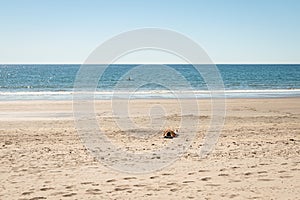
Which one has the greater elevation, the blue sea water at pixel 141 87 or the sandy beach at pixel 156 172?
the blue sea water at pixel 141 87

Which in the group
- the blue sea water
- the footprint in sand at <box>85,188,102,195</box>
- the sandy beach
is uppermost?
the blue sea water

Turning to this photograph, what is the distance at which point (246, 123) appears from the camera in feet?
49.9

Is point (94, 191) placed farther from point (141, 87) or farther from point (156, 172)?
point (141, 87)

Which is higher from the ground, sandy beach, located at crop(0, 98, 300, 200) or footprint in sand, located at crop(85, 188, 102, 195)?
sandy beach, located at crop(0, 98, 300, 200)

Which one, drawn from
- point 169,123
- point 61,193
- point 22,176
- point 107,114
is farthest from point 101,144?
point 107,114

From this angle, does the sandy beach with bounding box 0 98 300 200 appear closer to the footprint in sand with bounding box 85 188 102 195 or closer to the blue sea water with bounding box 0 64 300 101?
the footprint in sand with bounding box 85 188 102 195

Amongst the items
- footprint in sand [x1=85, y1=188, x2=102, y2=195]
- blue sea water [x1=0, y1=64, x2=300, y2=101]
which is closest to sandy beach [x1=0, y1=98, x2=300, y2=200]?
footprint in sand [x1=85, y1=188, x2=102, y2=195]

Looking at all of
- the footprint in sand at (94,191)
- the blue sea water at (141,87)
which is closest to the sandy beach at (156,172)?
the footprint in sand at (94,191)

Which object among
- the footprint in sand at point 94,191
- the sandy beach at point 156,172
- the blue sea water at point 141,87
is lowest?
the footprint in sand at point 94,191

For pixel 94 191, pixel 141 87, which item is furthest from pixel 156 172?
pixel 141 87

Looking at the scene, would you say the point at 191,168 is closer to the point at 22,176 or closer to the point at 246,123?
the point at 22,176

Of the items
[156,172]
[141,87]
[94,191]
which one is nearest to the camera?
[94,191]

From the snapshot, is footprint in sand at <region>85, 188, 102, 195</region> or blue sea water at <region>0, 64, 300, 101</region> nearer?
footprint in sand at <region>85, 188, 102, 195</region>

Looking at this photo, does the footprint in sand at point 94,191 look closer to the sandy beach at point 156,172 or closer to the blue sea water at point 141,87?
the sandy beach at point 156,172
